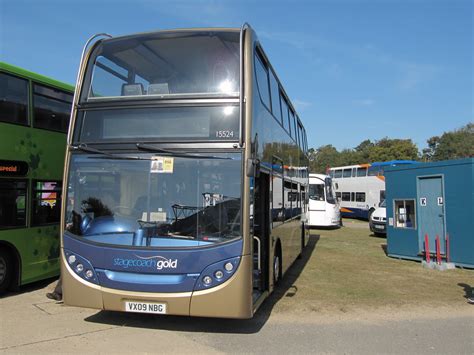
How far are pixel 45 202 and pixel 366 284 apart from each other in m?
6.76

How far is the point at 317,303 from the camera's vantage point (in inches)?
294

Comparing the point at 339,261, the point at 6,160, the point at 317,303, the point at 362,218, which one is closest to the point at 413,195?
the point at 339,261

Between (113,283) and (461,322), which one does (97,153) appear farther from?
(461,322)

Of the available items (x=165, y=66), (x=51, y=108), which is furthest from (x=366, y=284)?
(x=51, y=108)

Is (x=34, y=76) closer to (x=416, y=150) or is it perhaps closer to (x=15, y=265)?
(x=15, y=265)

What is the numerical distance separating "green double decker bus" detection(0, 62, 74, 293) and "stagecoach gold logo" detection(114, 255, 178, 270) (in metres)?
3.38

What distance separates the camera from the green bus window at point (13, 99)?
7.52 metres

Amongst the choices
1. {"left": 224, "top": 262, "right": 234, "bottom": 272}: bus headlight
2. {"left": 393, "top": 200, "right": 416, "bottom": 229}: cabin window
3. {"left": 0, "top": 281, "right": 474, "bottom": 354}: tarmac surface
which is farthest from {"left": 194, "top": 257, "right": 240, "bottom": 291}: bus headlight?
{"left": 393, "top": 200, "right": 416, "bottom": 229}: cabin window

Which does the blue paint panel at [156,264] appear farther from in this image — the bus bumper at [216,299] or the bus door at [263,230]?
the bus door at [263,230]

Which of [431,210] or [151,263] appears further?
[431,210]

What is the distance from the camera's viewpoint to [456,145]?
63281 millimetres

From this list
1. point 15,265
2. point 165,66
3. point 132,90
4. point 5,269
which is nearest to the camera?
point 132,90

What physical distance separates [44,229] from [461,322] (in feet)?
24.4

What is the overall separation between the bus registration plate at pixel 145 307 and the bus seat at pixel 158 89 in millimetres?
2740
